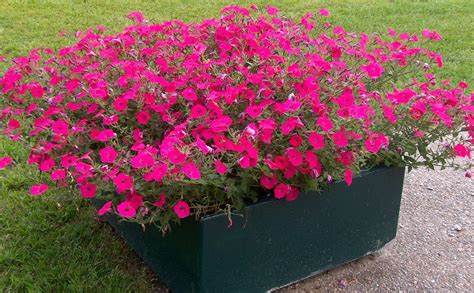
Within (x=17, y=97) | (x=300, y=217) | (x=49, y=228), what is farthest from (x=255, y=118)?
(x=49, y=228)

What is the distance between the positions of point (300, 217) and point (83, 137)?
0.98 metres

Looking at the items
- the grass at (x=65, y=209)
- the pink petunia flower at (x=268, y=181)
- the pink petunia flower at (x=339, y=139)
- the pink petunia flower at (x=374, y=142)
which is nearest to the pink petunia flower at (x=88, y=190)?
the grass at (x=65, y=209)

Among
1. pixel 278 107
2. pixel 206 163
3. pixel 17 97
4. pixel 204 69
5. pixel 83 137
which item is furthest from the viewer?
pixel 17 97

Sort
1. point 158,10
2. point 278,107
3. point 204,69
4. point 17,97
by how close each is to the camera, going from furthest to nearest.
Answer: point 158,10 → point 17,97 → point 204,69 → point 278,107

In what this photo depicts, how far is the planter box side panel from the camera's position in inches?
88.1

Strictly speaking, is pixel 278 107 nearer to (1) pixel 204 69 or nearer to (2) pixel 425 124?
(1) pixel 204 69

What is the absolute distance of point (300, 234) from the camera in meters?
2.45

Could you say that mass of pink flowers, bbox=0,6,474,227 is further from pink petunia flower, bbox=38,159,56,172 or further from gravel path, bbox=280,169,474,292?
gravel path, bbox=280,169,474,292

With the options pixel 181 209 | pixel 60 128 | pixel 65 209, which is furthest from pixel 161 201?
pixel 65 209

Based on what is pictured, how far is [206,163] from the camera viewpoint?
1991mm

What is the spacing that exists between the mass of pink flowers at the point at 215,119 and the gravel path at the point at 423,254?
56cm

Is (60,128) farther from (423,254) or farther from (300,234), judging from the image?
(423,254)

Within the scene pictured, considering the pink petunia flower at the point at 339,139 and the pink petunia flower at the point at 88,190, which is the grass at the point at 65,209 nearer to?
the pink petunia flower at the point at 88,190

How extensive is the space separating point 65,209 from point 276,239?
140 cm
